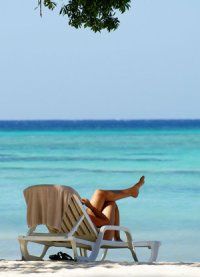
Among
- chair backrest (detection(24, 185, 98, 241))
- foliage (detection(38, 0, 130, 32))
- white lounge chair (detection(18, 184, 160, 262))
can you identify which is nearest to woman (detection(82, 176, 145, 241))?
white lounge chair (detection(18, 184, 160, 262))

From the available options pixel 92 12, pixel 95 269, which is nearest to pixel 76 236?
pixel 95 269

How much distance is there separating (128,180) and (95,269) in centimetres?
1813

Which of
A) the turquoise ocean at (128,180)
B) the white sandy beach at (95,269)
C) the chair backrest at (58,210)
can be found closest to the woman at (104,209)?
the chair backrest at (58,210)

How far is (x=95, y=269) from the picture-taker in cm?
818

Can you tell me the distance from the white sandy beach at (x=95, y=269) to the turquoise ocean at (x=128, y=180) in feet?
10.4

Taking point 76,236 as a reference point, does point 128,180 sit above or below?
below

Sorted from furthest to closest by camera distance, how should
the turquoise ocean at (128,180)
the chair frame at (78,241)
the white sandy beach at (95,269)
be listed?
the turquoise ocean at (128,180), the chair frame at (78,241), the white sandy beach at (95,269)

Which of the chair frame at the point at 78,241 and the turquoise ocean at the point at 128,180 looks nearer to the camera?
the chair frame at the point at 78,241

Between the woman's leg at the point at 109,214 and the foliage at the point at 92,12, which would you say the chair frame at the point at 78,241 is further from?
the foliage at the point at 92,12

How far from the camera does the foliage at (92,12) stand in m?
9.39

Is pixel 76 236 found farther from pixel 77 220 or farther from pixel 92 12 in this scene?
pixel 92 12

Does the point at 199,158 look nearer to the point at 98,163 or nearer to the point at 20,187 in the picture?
the point at 98,163

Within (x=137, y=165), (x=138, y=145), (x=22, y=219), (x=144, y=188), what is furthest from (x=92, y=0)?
(x=138, y=145)

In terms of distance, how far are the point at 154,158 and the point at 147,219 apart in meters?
18.6
